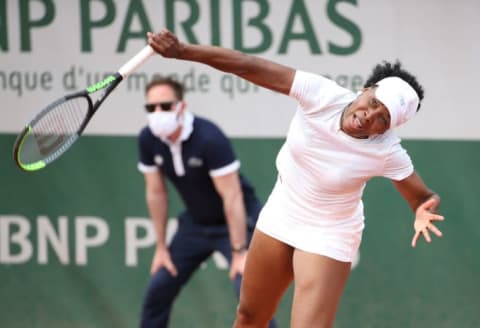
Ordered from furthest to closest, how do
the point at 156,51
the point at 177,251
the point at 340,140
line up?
the point at 177,251 < the point at 340,140 < the point at 156,51

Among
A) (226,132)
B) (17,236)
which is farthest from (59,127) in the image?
(17,236)

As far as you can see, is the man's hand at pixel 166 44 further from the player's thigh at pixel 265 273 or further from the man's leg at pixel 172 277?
the man's leg at pixel 172 277

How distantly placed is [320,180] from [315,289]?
40cm

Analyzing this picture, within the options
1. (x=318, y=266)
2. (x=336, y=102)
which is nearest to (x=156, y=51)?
(x=336, y=102)

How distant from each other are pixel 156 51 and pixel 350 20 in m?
2.27

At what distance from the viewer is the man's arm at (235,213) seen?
18.4 ft

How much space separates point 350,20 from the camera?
6.07 meters

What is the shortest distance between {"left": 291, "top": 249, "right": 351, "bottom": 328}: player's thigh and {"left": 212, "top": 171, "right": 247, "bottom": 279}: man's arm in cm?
115

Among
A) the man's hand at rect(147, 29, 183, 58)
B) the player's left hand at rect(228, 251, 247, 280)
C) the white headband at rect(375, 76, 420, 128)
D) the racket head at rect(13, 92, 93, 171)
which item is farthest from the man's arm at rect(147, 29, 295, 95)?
the player's left hand at rect(228, 251, 247, 280)

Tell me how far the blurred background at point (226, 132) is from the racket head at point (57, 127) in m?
1.64

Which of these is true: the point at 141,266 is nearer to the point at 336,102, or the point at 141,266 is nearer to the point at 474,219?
the point at 474,219

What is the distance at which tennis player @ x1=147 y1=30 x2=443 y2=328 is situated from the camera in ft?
13.8

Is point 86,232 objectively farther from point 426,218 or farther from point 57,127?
point 426,218

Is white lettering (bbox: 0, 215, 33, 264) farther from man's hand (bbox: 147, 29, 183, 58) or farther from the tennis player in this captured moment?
man's hand (bbox: 147, 29, 183, 58)
